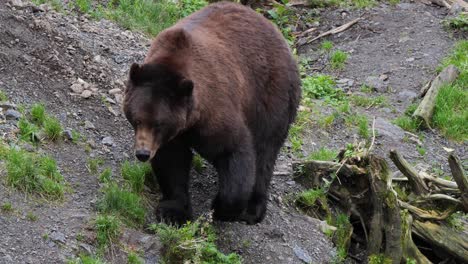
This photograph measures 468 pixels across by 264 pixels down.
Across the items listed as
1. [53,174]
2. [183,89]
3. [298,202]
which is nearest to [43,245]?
[53,174]

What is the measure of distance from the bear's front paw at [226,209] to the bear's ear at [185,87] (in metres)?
1.14

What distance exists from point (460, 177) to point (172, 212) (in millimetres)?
2372

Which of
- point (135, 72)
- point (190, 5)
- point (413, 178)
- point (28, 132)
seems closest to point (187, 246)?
point (135, 72)

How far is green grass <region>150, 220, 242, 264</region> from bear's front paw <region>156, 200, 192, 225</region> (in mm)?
255

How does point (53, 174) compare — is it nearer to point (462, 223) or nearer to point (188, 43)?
point (188, 43)

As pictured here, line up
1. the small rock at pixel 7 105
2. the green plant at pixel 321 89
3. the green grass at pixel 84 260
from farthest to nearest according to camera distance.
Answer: the green plant at pixel 321 89 → the small rock at pixel 7 105 → the green grass at pixel 84 260

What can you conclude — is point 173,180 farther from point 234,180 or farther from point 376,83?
point 376,83

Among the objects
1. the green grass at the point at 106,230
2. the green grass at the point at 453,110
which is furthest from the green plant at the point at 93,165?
the green grass at the point at 453,110

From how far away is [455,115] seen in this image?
1077 centimetres

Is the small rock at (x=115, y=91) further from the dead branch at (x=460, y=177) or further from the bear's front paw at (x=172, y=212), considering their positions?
the dead branch at (x=460, y=177)

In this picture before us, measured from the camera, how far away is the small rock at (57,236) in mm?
5977

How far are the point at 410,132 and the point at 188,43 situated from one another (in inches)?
189

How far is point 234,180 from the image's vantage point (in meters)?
6.72

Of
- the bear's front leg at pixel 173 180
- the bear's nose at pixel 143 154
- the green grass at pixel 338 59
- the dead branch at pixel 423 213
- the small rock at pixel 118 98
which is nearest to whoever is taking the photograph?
the bear's nose at pixel 143 154
